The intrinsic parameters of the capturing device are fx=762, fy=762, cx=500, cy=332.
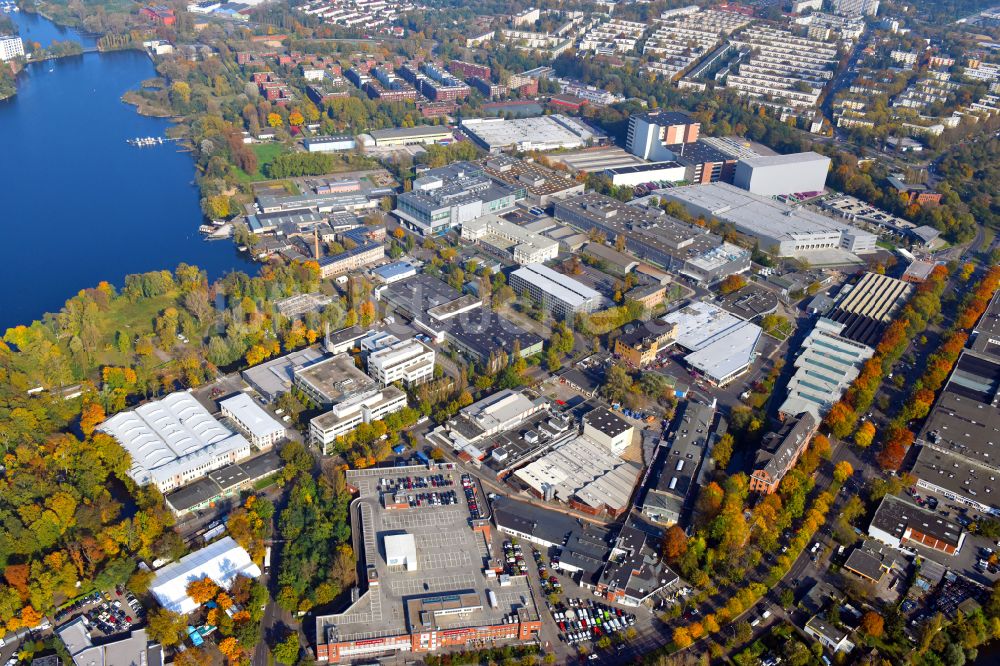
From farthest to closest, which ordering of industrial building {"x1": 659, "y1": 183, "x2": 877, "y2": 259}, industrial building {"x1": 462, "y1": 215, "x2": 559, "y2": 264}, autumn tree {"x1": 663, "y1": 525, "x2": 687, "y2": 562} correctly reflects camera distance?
1. industrial building {"x1": 659, "y1": 183, "x2": 877, "y2": 259}
2. industrial building {"x1": 462, "y1": 215, "x2": 559, "y2": 264}
3. autumn tree {"x1": 663, "y1": 525, "x2": 687, "y2": 562}

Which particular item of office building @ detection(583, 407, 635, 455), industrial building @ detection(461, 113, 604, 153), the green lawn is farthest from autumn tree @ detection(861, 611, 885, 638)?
the green lawn

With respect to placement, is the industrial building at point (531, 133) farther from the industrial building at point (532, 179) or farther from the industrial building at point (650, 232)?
the industrial building at point (650, 232)

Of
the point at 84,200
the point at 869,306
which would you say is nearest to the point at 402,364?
the point at 869,306

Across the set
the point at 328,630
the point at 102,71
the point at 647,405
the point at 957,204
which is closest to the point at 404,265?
the point at 647,405

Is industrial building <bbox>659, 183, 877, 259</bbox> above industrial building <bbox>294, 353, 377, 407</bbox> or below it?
below

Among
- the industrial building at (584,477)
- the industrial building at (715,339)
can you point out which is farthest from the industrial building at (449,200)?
the industrial building at (584,477)

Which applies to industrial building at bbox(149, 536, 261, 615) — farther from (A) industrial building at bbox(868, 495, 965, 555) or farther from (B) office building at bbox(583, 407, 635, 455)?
(A) industrial building at bbox(868, 495, 965, 555)

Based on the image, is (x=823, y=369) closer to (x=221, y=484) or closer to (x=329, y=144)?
(x=221, y=484)

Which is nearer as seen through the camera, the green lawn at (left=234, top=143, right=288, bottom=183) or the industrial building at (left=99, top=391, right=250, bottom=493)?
the industrial building at (left=99, top=391, right=250, bottom=493)
